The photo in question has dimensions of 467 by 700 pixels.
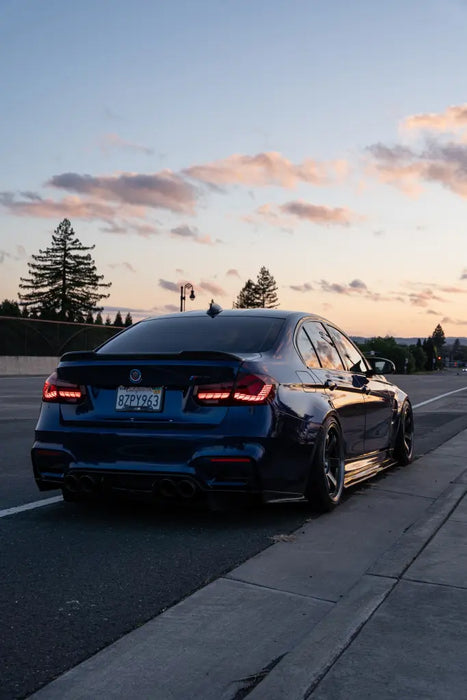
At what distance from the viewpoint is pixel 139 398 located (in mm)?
5812

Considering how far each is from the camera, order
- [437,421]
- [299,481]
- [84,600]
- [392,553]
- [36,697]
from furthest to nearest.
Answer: [437,421], [299,481], [392,553], [84,600], [36,697]

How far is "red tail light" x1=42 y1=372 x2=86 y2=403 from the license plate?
30 cm

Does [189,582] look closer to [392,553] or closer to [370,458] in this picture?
[392,553]

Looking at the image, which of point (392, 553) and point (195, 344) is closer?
point (392, 553)

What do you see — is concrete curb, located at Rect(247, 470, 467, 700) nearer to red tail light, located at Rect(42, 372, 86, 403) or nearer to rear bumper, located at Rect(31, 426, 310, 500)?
rear bumper, located at Rect(31, 426, 310, 500)

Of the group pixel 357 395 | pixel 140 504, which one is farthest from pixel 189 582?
pixel 357 395

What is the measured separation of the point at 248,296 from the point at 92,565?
144048mm

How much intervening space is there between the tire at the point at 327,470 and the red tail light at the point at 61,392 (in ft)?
5.67

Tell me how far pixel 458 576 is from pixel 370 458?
325 cm

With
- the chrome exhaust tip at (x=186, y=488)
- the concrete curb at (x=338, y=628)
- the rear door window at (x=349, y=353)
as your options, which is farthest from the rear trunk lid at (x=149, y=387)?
the rear door window at (x=349, y=353)

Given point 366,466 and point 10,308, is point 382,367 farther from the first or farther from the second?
point 10,308

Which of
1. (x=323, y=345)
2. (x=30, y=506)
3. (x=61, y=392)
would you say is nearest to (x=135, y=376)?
(x=61, y=392)

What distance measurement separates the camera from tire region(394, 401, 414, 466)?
9141 millimetres

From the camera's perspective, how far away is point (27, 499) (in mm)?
6820
